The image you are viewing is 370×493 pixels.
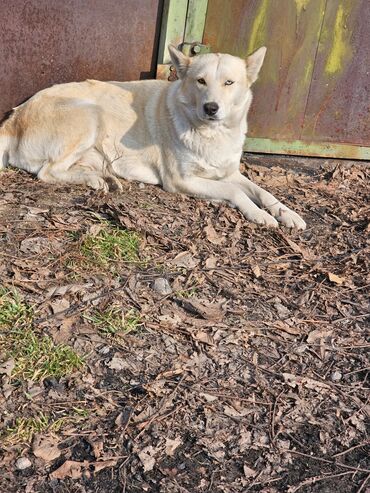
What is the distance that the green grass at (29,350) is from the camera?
320cm

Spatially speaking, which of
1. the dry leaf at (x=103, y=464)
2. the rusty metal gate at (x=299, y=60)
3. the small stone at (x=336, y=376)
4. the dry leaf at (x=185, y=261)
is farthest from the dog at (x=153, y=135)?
the dry leaf at (x=103, y=464)

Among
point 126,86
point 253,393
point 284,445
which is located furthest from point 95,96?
point 284,445

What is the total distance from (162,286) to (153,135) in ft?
6.19

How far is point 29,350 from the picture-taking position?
328 centimetres

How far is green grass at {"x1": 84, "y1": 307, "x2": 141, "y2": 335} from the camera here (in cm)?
353

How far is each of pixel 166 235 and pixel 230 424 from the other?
5.55ft

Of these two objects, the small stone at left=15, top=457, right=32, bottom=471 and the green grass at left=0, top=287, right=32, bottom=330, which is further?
the green grass at left=0, top=287, right=32, bottom=330

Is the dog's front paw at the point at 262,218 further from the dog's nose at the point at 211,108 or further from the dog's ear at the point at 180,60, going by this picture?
the dog's ear at the point at 180,60

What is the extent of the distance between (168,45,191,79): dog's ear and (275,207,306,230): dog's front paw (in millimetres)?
1335

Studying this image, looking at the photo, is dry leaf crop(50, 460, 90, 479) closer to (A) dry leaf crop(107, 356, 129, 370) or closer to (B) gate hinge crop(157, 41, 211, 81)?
(A) dry leaf crop(107, 356, 129, 370)

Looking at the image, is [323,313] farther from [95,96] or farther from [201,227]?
[95,96]

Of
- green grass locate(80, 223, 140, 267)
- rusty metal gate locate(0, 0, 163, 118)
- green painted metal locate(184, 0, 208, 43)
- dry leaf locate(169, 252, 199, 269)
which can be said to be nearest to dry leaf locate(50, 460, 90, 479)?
green grass locate(80, 223, 140, 267)

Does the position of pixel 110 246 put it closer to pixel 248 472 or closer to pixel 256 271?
pixel 256 271

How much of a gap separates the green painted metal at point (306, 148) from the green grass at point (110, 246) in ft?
7.36
